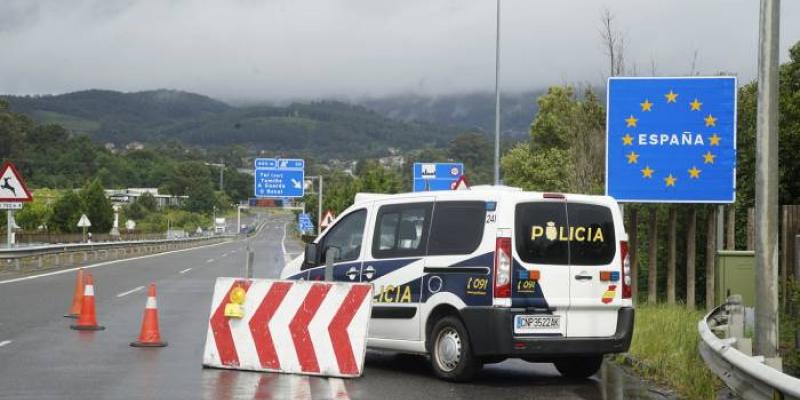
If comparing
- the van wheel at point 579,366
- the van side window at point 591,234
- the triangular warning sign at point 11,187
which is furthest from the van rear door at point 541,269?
the triangular warning sign at point 11,187

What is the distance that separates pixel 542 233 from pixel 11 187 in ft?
66.2

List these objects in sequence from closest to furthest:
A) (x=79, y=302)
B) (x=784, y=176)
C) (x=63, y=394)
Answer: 1. (x=63, y=394)
2. (x=79, y=302)
3. (x=784, y=176)

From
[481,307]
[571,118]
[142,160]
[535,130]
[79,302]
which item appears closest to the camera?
[481,307]

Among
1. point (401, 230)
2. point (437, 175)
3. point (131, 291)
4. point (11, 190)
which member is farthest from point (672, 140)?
point (437, 175)

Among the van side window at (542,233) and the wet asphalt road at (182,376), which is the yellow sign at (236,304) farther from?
the van side window at (542,233)

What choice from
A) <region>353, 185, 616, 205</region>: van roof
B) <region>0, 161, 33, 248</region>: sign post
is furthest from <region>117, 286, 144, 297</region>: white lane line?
<region>353, 185, 616, 205</region>: van roof

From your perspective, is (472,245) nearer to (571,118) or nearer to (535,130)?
(571,118)

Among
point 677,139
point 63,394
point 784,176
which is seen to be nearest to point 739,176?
point 784,176

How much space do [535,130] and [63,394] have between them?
57.3 m

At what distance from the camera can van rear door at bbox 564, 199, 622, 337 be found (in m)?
11.4

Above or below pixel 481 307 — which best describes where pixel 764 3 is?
above

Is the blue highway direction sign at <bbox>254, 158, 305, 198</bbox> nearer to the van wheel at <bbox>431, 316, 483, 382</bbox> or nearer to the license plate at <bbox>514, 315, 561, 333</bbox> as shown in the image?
the van wheel at <bbox>431, 316, 483, 382</bbox>

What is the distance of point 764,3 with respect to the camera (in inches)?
400

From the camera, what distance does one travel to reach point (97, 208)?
104688mm
